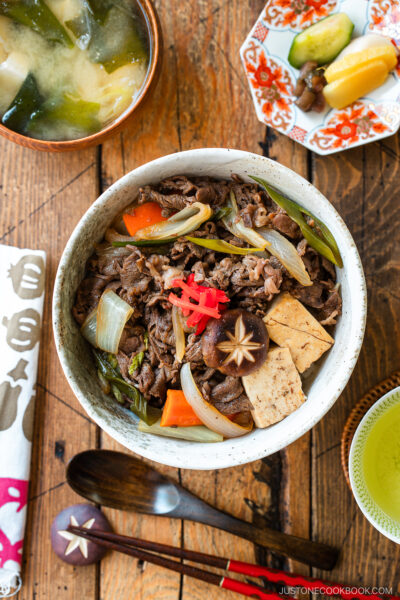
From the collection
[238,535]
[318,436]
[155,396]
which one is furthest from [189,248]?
[238,535]

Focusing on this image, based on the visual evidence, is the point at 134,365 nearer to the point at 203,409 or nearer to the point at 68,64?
the point at 203,409

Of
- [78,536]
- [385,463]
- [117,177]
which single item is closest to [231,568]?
[78,536]

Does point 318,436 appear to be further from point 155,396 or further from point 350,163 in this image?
point 350,163

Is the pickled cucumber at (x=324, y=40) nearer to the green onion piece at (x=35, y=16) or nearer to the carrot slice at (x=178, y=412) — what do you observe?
the green onion piece at (x=35, y=16)

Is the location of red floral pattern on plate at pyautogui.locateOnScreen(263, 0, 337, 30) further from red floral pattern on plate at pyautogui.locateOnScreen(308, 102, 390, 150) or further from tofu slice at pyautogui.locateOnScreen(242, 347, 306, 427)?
tofu slice at pyautogui.locateOnScreen(242, 347, 306, 427)

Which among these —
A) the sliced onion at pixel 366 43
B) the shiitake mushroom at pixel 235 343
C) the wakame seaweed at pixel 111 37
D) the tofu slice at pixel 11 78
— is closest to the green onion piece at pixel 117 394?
the shiitake mushroom at pixel 235 343

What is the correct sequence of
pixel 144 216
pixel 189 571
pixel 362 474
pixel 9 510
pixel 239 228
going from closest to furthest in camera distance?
1. pixel 239 228
2. pixel 144 216
3. pixel 362 474
4. pixel 189 571
5. pixel 9 510
